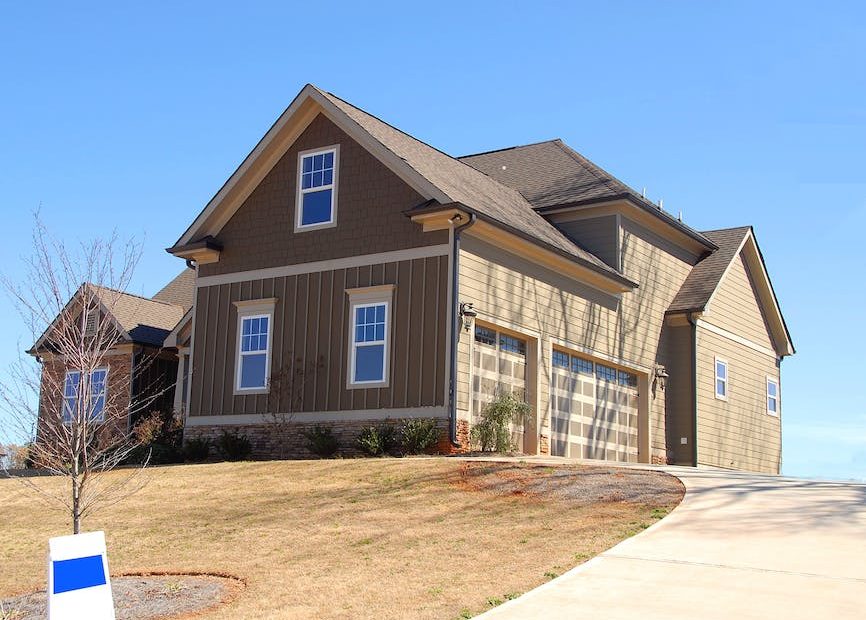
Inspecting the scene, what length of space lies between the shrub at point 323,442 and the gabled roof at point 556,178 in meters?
8.38

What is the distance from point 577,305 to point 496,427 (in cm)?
477

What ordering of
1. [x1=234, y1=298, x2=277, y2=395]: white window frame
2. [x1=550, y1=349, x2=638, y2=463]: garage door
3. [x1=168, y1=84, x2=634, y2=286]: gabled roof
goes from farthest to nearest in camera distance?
[x1=550, y1=349, x2=638, y2=463]: garage door → [x1=234, y1=298, x2=277, y2=395]: white window frame → [x1=168, y1=84, x2=634, y2=286]: gabled roof

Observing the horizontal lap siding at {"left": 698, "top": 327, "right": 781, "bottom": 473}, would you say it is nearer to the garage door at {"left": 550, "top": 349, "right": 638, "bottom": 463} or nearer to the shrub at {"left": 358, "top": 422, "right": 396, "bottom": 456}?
the garage door at {"left": 550, "top": 349, "right": 638, "bottom": 463}

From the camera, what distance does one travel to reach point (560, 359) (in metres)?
22.2

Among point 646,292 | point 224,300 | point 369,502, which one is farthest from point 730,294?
point 369,502

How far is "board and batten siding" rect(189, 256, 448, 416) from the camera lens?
63.3 feet

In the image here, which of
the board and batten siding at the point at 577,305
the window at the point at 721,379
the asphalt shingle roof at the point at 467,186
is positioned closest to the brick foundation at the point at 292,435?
the board and batten siding at the point at 577,305

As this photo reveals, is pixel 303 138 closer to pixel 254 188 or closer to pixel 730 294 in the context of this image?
pixel 254 188

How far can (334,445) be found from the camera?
19.6 metres

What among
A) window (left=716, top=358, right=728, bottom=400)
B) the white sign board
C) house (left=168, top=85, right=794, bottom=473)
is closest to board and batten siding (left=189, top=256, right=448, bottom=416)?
house (left=168, top=85, right=794, bottom=473)

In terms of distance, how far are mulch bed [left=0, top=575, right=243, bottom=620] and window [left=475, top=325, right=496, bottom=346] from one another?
9.43m

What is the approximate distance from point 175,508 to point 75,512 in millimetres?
4061

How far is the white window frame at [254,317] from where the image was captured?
70.5 ft

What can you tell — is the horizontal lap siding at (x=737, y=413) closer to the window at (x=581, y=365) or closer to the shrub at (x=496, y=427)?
the window at (x=581, y=365)
